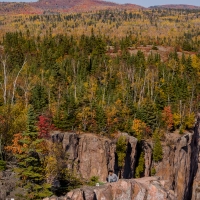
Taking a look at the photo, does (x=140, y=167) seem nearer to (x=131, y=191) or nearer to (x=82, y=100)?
(x=82, y=100)

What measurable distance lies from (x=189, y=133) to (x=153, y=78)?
2053cm

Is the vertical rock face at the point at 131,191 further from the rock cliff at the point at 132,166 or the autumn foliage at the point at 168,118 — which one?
the autumn foliage at the point at 168,118

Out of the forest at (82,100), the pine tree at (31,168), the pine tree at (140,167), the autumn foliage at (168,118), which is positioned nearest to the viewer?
the pine tree at (31,168)

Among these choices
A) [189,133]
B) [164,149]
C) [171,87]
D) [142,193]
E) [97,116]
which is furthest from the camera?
[171,87]

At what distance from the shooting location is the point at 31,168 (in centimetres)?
2316

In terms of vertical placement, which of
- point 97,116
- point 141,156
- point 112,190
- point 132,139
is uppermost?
point 112,190

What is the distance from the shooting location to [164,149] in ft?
198

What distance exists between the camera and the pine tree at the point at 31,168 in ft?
74.4

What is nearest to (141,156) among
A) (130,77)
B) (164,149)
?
(164,149)

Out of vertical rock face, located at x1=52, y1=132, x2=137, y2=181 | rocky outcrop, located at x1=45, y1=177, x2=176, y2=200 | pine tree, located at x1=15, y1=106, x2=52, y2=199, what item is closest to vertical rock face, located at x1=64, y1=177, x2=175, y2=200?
rocky outcrop, located at x1=45, y1=177, x2=176, y2=200

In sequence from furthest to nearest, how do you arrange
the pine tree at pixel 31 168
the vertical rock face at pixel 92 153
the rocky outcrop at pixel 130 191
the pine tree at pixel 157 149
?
the pine tree at pixel 157 149 → the vertical rock face at pixel 92 153 → the rocky outcrop at pixel 130 191 → the pine tree at pixel 31 168

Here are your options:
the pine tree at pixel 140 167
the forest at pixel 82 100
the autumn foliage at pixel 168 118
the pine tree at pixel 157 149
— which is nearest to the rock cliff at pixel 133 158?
the pine tree at pixel 140 167

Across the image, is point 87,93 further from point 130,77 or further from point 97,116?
point 130,77

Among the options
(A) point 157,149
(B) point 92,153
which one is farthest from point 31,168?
(A) point 157,149
